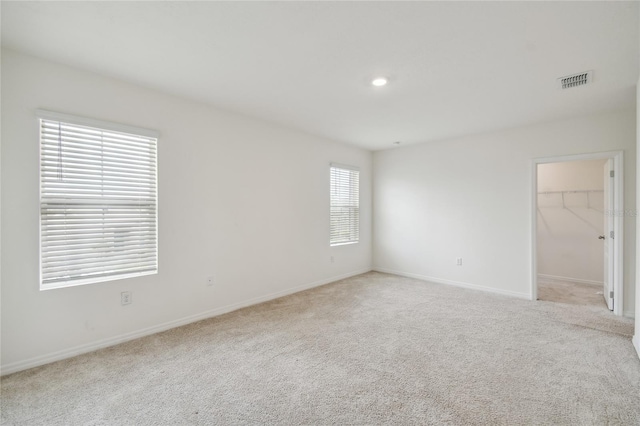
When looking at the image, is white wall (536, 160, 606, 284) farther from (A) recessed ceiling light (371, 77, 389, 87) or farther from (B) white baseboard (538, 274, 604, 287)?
(A) recessed ceiling light (371, 77, 389, 87)

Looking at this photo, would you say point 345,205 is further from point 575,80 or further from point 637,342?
point 637,342

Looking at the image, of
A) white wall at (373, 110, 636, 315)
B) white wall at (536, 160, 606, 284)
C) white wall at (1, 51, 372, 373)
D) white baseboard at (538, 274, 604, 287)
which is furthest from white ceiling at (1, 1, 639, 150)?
white baseboard at (538, 274, 604, 287)

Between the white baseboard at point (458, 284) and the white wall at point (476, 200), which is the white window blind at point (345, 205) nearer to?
the white wall at point (476, 200)

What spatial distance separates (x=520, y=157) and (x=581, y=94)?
1281mm

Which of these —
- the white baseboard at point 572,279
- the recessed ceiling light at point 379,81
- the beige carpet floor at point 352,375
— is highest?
the recessed ceiling light at point 379,81

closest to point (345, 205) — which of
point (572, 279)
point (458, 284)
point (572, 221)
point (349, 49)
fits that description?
point (458, 284)

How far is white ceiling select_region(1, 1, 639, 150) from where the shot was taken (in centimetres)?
183

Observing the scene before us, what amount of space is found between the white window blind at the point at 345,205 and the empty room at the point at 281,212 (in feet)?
1.96

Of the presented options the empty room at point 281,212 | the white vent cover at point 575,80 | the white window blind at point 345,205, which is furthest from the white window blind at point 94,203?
the white vent cover at point 575,80

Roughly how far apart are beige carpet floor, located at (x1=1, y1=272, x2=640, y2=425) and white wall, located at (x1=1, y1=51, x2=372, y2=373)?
12.3 inches

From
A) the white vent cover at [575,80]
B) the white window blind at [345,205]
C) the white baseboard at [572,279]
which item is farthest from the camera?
the white window blind at [345,205]

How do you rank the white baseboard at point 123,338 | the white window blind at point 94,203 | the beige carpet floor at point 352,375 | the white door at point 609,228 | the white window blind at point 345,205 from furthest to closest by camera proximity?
1. the white window blind at point 345,205
2. the white door at point 609,228
3. the white window blind at point 94,203
4. the white baseboard at point 123,338
5. the beige carpet floor at point 352,375

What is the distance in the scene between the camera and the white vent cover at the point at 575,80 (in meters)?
2.63

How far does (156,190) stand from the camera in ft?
9.85
